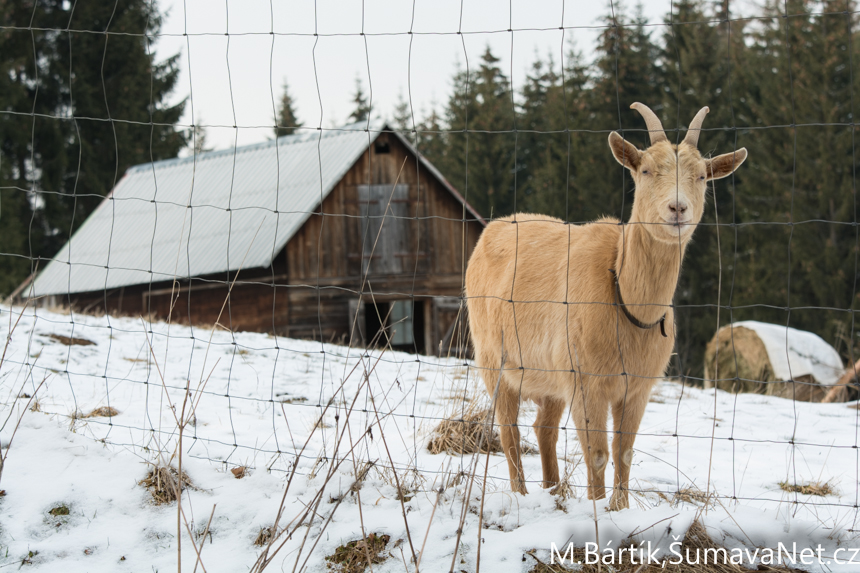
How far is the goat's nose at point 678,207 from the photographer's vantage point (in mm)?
3162

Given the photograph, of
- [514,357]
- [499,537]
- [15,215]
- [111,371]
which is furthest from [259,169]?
[499,537]

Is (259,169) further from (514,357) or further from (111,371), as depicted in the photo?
(514,357)

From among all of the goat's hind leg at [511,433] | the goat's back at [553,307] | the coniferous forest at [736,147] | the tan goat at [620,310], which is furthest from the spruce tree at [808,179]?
the tan goat at [620,310]

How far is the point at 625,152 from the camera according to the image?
3590mm

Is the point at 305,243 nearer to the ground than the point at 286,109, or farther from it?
nearer to the ground

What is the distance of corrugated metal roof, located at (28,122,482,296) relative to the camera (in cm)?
1728

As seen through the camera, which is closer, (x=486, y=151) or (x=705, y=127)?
(x=705, y=127)

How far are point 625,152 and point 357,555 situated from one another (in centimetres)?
231

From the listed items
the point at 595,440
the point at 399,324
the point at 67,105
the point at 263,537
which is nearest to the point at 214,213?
the point at 399,324

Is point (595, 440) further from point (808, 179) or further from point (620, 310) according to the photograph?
point (808, 179)

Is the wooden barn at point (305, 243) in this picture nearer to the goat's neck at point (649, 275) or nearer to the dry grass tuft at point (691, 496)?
the goat's neck at point (649, 275)

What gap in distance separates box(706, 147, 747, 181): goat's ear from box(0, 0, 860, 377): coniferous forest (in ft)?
60.6

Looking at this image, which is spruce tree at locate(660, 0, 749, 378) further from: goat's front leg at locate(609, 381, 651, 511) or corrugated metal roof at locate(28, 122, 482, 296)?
goat's front leg at locate(609, 381, 651, 511)

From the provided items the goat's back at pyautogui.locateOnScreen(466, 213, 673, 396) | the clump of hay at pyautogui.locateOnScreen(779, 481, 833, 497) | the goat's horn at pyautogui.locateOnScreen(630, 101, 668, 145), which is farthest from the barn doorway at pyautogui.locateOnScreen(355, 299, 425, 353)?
the goat's horn at pyautogui.locateOnScreen(630, 101, 668, 145)
